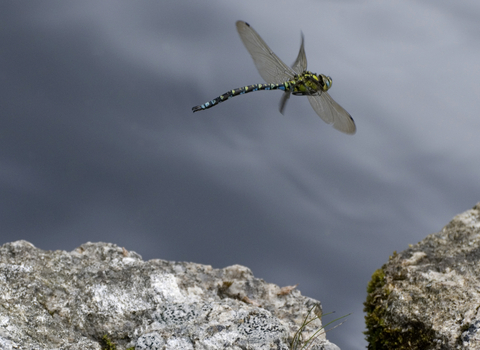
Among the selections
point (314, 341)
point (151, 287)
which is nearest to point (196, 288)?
point (151, 287)

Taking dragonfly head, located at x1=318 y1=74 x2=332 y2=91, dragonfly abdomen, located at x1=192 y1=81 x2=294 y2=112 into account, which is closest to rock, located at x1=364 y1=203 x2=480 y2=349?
dragonfly head, located at x1=318 y1=74 x2=332 y2=91

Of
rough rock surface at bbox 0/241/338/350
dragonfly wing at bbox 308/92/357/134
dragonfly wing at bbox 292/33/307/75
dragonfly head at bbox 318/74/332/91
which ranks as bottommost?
rough rock surface at bbox 0/241/338/350

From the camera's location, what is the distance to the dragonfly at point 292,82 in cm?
504

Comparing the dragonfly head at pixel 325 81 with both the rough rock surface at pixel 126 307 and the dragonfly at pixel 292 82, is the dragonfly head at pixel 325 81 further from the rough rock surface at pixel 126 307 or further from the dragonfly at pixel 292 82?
the rough rock surface at pixel 126 307

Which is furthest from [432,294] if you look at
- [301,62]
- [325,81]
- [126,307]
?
[126,307]

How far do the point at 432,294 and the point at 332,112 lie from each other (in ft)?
10.7

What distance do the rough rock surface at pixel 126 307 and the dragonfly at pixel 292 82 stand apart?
2581mm

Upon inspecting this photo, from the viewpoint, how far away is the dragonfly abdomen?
15.0 ft

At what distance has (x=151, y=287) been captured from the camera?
587 cm

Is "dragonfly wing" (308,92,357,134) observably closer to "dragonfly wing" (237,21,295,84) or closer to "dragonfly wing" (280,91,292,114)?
"dragonfly wing" (280,91,292,114)

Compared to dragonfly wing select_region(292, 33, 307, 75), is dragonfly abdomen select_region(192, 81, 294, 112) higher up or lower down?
lower down

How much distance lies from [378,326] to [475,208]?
3.02 m

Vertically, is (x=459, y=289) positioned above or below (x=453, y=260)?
below

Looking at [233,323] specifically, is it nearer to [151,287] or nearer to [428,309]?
[151,287]
